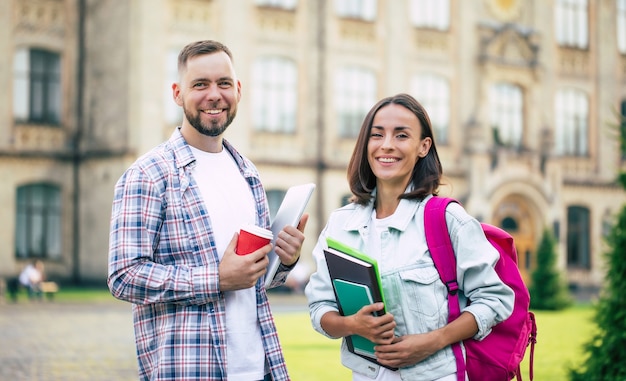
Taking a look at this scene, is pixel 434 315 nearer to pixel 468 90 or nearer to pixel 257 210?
pixel 257 210

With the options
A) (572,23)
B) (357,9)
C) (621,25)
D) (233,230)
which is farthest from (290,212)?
(621,25)

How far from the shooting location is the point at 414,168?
4.20 meters

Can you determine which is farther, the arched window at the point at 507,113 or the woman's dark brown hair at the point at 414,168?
the arched window at the point at 507,113

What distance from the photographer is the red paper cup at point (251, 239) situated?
3867 millimetres

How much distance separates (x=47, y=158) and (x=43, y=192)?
1.19 m

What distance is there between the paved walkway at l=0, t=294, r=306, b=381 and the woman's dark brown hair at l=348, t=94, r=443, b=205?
752 cm

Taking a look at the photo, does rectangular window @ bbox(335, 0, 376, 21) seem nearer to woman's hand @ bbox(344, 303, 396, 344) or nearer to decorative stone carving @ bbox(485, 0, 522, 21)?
decorative stone carving @ bbox(485, 0, 522, 21)

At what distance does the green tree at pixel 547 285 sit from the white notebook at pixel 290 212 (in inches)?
853

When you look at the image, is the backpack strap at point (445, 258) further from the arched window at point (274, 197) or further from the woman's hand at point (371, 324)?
the arched window at point (274, 197)

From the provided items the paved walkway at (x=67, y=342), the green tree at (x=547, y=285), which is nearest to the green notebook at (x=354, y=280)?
the paved walkway at (x=67, y=342)

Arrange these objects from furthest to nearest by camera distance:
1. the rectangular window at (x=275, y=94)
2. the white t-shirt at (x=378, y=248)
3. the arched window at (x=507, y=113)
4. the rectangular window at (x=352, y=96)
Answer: the arched window at (x=507, y=113) < the rectangular window at (x=352, y=96) < the rectangular window at (x=275, y=94) < the white t-shirt at (x=378, y=248)

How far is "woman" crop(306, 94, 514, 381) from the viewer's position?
3803 millimetres

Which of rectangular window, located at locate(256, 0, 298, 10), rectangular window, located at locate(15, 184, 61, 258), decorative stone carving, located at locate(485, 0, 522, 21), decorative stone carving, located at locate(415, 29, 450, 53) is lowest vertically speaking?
rectangular window, located at locate(15, 184, 61, 258)

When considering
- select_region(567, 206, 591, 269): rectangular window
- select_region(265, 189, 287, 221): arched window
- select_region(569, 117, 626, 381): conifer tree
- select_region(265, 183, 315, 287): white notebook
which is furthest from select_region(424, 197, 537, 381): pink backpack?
select_region(567, 206, 591, 269): rectangular window
